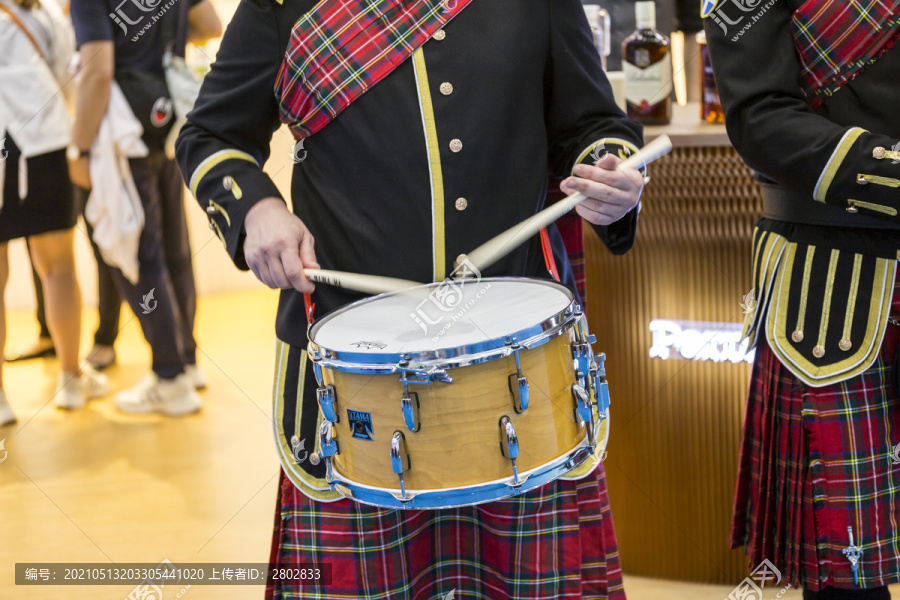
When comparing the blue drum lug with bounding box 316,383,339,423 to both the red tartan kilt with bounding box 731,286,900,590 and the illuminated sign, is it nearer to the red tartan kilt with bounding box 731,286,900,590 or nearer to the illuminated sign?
the red tartan kilt with bounding box 731,286,900,590

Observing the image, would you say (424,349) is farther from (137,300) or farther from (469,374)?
(137,300)

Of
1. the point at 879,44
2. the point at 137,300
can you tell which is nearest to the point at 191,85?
the point at 137,300

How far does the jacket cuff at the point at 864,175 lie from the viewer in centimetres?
123

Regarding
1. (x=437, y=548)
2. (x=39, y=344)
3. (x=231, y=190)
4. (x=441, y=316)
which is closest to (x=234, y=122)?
(x=231, y=190)

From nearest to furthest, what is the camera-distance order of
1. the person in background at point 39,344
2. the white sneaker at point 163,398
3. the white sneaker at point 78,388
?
the white sneaker at point 163,398 → the white sneaker at point 78,388 → the person in background at point 39,344

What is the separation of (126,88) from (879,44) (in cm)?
283

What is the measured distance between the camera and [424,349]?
1031 mm

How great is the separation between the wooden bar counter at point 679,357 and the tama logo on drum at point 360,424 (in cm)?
115

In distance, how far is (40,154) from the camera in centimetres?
345

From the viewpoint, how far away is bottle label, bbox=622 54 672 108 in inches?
81.4

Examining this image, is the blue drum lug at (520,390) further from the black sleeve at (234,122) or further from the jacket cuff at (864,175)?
the jacket cuff at (864,175)

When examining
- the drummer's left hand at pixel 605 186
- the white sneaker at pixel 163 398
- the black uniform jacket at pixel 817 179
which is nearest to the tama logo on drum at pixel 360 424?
the drummer's left hand at pixel 605 186

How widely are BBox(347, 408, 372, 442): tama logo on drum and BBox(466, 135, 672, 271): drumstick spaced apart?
0.25m

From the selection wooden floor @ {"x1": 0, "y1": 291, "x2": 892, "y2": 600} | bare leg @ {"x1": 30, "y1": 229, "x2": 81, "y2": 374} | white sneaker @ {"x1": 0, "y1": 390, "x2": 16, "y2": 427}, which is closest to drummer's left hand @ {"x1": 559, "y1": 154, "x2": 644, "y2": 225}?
wooden floor @ {"x1": 0, "y1": 291, "x2": 892, "y2": 600}
